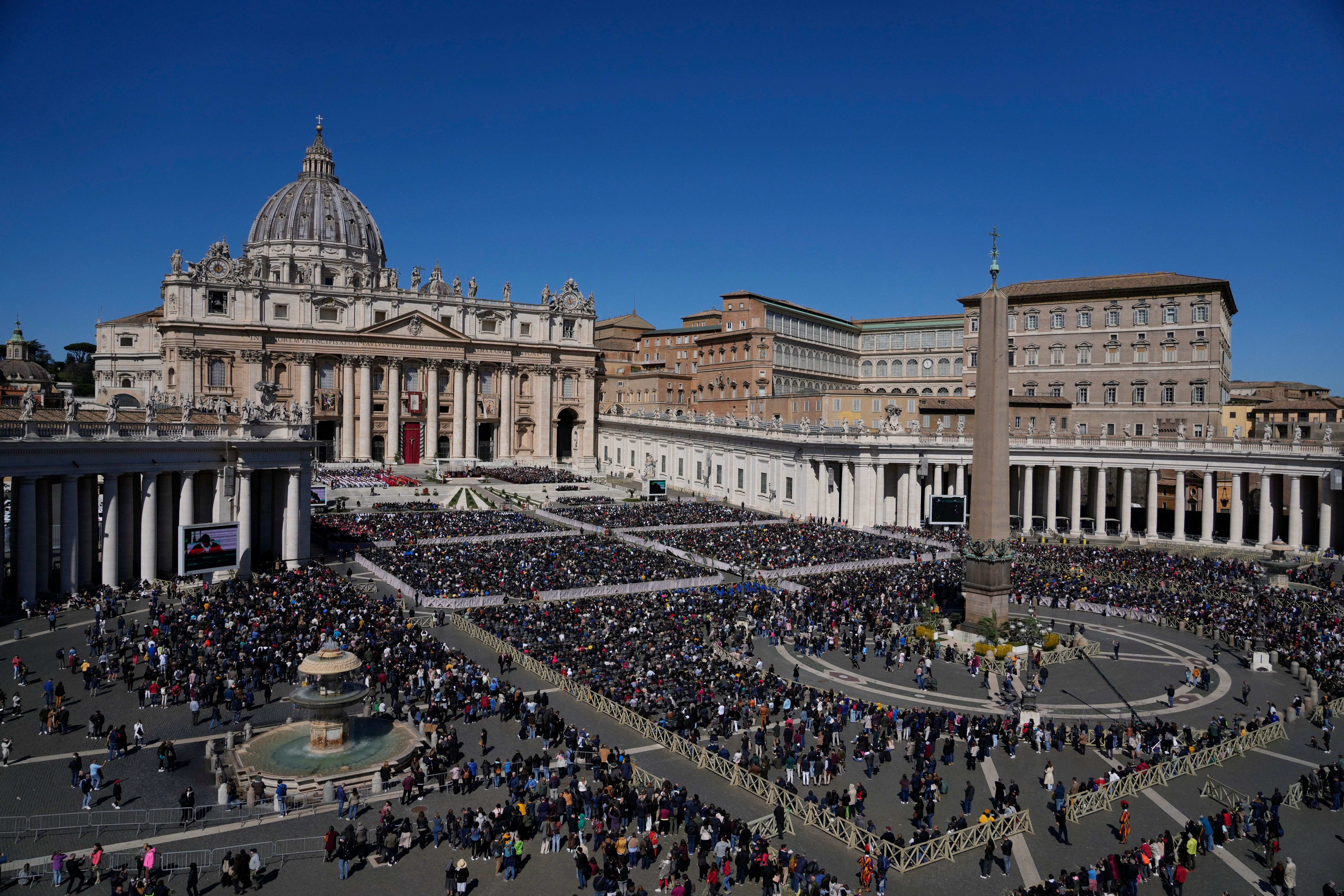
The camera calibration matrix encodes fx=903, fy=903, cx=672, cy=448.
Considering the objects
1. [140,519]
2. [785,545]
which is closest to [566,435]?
[785,545]

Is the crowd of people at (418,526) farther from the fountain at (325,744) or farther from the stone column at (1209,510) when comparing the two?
the stone column at (1209,510)

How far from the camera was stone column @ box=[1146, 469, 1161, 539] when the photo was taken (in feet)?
174

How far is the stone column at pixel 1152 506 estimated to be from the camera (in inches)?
2084

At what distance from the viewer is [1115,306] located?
6794 centimetres

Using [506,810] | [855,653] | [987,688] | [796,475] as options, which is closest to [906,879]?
[506,810]

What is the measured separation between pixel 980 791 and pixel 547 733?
9.29 m

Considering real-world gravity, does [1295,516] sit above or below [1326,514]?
below

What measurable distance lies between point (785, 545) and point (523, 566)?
13.7 meters

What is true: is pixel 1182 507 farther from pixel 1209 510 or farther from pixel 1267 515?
pixel 1267 515

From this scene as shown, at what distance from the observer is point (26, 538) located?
31.5 m

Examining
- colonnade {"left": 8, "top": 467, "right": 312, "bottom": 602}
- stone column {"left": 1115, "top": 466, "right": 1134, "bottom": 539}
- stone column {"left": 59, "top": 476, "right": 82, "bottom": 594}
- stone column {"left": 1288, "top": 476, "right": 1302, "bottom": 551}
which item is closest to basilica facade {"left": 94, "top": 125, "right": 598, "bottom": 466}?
colonnade {"left": 8, "top": 467, "right": 312, "bottom": 602}

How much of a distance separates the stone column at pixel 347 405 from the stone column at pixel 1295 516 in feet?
235

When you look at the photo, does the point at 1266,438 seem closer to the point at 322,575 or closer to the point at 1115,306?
the point at 1115,306

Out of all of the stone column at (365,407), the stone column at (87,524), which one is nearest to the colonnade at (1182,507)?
the stone column at (87,524)
